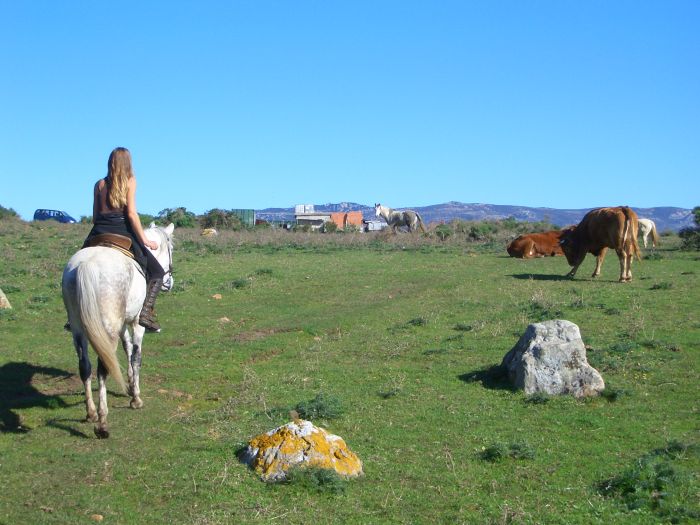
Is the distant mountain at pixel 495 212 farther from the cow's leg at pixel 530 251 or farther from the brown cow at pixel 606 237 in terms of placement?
the brown cow at pixel 606 237

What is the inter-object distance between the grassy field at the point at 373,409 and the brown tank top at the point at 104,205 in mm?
2448

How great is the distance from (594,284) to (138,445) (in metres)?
14.3

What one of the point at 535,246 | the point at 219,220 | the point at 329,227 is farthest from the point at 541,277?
the point at 219,220

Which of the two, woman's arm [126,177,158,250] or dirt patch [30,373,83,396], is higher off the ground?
woman's arm [126,177,158,250]

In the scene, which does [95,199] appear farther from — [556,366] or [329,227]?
[329,227]

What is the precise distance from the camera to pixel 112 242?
907 cm

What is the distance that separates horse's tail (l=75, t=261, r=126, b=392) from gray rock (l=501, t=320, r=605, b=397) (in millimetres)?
5053

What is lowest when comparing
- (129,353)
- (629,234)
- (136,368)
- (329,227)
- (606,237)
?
(136,368)

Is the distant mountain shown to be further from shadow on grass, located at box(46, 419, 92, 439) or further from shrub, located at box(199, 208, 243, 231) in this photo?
shadow on grass, located at box(46, 419, 92, 439)

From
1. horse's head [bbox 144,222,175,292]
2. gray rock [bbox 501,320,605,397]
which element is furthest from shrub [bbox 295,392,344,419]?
horse's head [bbox 144,222,175,292]

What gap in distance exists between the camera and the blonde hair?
9117 mm

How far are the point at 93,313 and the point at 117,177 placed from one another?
1.81 meters

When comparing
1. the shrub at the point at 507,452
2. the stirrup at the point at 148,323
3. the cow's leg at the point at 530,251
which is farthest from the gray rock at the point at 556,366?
the cow's leg at the point at 530,251

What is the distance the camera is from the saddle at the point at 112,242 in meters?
9.06
